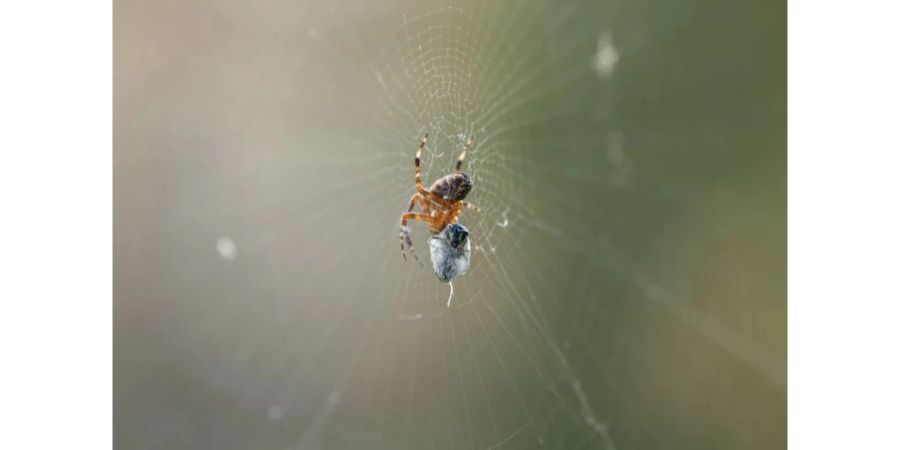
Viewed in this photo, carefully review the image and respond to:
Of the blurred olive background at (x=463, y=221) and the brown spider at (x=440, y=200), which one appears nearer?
the brown spider at (x=440, y=200)

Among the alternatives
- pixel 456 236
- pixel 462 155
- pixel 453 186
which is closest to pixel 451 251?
pixel 456 236

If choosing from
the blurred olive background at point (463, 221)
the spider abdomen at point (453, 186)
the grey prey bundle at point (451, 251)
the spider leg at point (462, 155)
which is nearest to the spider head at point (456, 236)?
the grey prey bundle at point (451, 251)
